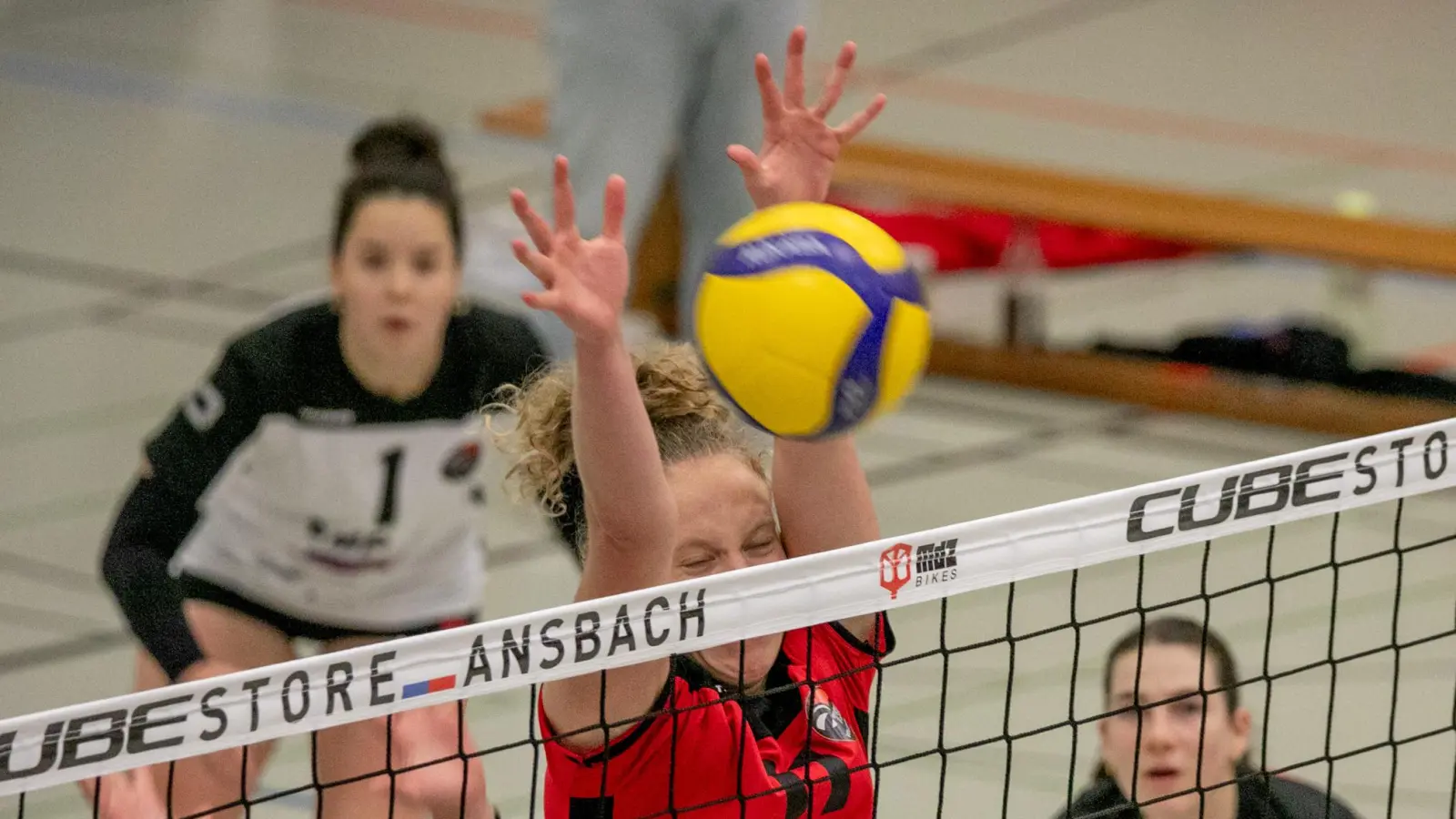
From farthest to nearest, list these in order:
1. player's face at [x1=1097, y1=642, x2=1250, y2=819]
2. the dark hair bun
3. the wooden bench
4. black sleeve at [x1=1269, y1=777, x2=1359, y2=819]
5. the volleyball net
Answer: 1. the wooden bench
2. the dark hair bun
3. black sleeve at [x1=1269, y1=777, x2=1359, y2=819]
4. player's face at [x1=1097, y1=642, x2=1250, y2=819]
5. the volleyball net

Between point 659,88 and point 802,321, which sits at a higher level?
point 802,321

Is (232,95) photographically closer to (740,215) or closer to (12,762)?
(740,215)

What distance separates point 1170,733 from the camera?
3338 mm

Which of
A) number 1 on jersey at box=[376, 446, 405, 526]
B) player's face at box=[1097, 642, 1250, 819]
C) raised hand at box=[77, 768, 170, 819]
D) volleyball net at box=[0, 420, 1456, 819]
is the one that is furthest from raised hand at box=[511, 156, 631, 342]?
number 1 on jersey at box=[376, 446, 405, 526]

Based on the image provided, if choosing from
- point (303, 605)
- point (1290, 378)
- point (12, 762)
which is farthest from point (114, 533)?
point (1290, 378)

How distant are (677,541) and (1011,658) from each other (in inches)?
24.8

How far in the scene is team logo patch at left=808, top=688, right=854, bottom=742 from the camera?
2764 millimetres

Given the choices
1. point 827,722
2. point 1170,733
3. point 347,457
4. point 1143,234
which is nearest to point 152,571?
point 347,457

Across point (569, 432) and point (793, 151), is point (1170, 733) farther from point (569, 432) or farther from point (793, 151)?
point (569, 432)

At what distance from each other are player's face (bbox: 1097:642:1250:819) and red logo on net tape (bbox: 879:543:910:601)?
776mm

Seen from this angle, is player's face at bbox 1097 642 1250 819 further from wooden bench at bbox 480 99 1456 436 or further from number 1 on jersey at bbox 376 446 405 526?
wooden bench at bbox 480 99 1456 436

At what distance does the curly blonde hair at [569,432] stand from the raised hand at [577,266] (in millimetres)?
244

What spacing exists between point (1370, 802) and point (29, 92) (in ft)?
23.4

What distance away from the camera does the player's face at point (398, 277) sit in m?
4.06
